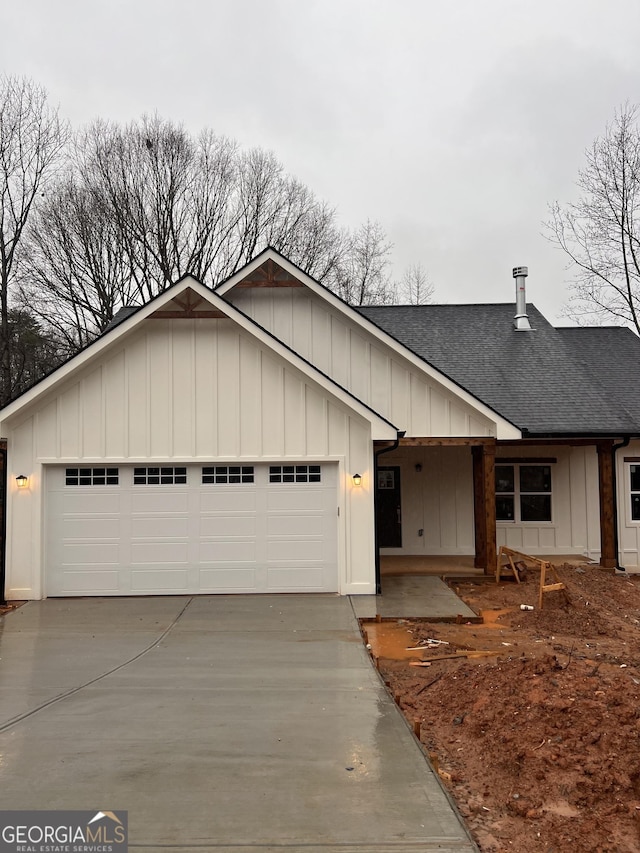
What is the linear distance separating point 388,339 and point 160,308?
4236 millimetres

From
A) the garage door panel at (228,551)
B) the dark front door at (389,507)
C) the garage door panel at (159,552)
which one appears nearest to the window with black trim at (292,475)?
the garage door panel at (228,551)

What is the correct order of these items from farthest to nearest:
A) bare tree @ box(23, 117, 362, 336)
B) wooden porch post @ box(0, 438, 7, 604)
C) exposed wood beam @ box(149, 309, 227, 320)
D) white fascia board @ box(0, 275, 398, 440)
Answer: bare tree @ box(23, 117, 362, 336) → exposed wood beam @ box(149, 309, 227, 320) → wooden porch post @ box(0, 438, 7, 604) → white fascia board @ box(0, 275, 398, 440)

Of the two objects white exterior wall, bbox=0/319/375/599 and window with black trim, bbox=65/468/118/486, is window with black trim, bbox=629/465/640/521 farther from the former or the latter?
window with black trim, bbox=65/468/118/486

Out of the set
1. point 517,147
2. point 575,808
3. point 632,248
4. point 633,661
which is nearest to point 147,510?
point 633,661

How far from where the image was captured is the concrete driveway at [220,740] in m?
3.61

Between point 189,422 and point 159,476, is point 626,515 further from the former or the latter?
point 159,476

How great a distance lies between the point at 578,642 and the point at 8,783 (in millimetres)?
6351

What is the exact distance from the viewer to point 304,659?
22.9 ft

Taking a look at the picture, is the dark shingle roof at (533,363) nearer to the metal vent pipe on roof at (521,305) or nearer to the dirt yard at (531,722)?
the metal vent pipe on roof at (521,305)

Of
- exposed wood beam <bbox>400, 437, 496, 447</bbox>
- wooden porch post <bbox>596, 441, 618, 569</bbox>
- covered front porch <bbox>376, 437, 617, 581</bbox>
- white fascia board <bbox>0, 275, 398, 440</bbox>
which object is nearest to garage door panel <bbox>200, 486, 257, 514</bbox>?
white fascia board <bbox>0, 275, 398, 440</bbox>

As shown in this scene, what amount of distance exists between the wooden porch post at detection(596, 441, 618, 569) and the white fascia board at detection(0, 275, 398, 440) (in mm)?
5032

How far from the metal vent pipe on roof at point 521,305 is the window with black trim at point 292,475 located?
25.7ft

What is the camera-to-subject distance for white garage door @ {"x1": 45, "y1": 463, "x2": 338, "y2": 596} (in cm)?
1033

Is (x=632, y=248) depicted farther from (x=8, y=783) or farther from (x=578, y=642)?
(x=8, y=783)
